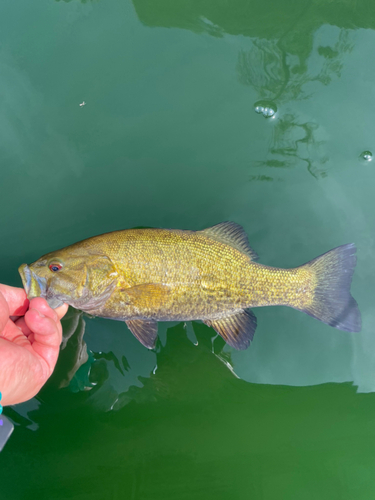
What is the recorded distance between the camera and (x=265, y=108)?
8.60ft

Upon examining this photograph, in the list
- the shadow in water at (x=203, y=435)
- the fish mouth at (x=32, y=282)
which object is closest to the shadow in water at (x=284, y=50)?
the shadow in water at (x=203, y=435)

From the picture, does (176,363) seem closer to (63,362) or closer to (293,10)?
(63,362)

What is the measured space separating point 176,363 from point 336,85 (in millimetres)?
2487

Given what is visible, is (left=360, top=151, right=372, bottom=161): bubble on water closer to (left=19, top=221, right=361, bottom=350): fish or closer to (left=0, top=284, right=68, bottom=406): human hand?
(left=19, top=221, right=361, bottom=350): fish

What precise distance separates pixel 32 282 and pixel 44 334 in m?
0.33

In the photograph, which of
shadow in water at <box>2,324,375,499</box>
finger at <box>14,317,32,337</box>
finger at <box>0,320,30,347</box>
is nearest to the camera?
finger at <box>0,320,30,347</box>

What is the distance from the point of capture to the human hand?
A: 1.65 metres

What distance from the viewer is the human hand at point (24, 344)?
5.43ft

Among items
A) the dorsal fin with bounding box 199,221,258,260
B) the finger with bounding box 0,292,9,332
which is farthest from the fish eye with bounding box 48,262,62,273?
the dorsal fin with bounding box 199,221,258,260

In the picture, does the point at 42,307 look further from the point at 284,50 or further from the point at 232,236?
the point at 284,50

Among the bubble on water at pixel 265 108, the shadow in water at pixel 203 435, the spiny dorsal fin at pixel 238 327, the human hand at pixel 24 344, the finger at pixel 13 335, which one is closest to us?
the human hand at pixel 24 344

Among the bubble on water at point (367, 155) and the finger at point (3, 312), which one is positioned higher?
the bubble on water at point (367, 155)

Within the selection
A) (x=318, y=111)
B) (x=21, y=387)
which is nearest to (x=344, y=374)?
(x=318, y=111)

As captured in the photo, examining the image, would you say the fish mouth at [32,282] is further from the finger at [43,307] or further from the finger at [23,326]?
the finger at [23,326]
